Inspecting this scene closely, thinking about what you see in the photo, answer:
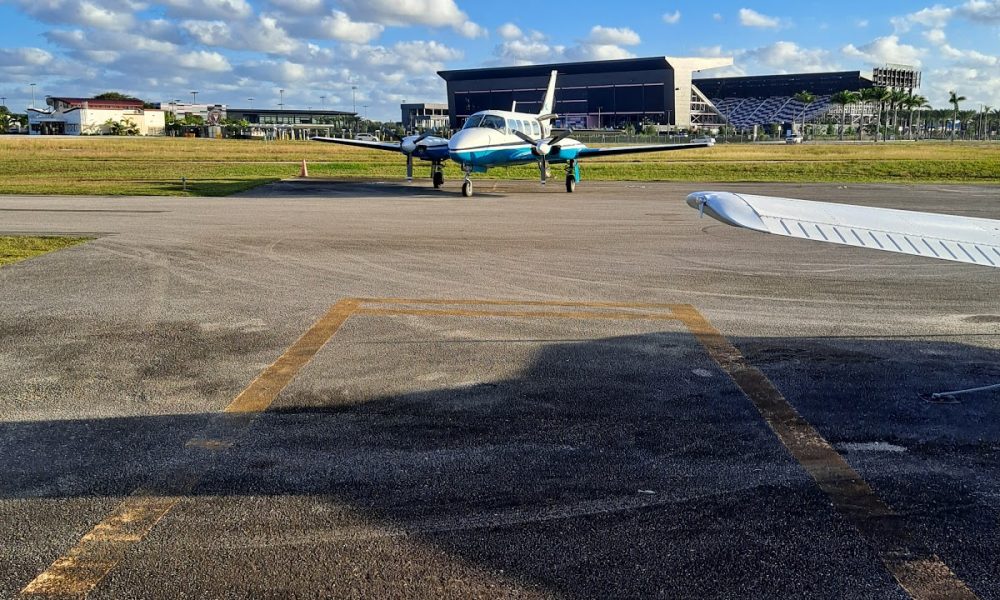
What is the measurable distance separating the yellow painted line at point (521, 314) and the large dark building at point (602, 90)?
160213 millimetres

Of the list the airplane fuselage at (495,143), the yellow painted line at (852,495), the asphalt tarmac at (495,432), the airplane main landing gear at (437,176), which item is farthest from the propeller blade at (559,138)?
the yellow painted line at (852,495)

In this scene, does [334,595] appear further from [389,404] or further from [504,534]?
[389,404]

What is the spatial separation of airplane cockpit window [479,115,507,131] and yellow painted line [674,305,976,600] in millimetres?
22151

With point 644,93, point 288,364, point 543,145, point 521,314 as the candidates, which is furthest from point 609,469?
point 644,93

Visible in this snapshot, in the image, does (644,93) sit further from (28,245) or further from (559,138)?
(28,245)

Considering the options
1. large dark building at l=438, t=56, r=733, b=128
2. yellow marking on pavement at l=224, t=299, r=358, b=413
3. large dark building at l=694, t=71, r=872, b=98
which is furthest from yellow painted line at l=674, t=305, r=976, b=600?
large dark building at l=694, t=71, r=872, b=98

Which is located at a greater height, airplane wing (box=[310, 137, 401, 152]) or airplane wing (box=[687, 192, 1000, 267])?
airplane wing (box=[310, 137, 401, 152])

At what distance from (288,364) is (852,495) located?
17.5ft

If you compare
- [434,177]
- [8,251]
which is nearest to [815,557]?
[8,251]

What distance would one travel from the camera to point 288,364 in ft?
26.2

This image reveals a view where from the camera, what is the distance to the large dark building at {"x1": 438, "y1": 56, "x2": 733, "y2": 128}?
538 feet

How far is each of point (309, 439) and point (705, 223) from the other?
1644 centimetres

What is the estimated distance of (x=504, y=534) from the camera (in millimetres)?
4547

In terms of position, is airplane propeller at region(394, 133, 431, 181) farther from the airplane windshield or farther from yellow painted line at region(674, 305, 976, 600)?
yellow painted line at region(674, 305, 976, 600)
